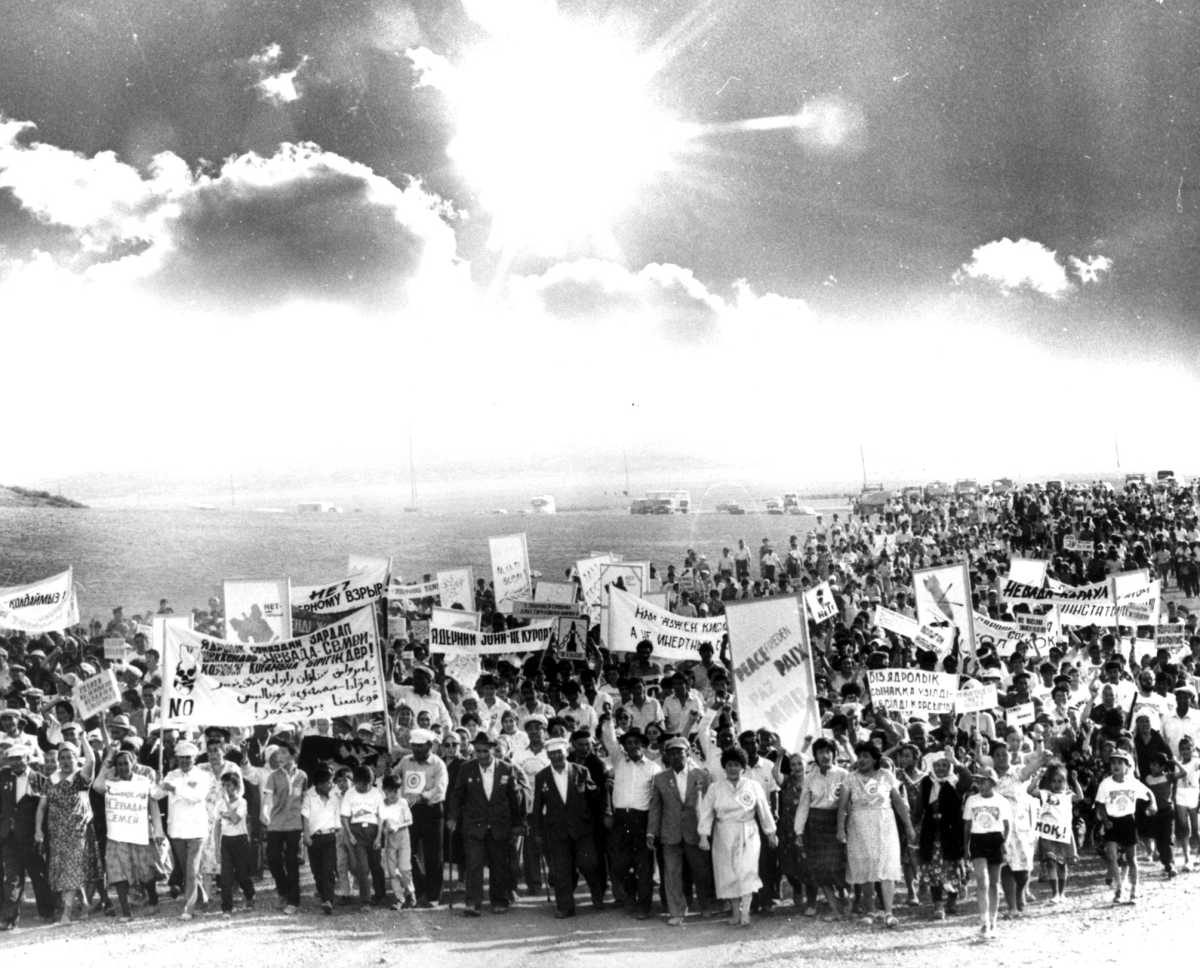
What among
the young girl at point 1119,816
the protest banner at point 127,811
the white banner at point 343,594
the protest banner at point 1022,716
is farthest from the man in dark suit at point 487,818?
the white banner at point 343,594

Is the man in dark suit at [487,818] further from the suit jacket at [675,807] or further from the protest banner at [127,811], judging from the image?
the protest banner at [127,811]

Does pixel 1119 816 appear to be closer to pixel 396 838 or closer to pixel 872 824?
pixel 872 824

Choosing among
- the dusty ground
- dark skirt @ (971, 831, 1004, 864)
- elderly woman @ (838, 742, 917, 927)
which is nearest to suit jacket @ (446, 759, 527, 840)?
the dusty ground

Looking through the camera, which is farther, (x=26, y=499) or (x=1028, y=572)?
(x=26, y=499)

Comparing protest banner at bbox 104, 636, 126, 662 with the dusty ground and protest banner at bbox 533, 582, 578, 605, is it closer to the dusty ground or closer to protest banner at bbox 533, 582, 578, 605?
protest banner at bbox 533, 582, 578, 605

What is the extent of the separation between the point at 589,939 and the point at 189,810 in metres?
3.98

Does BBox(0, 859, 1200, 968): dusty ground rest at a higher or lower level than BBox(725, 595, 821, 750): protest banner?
lower

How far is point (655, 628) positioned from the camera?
684 inches

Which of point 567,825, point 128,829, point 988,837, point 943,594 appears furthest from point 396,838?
point 943,594

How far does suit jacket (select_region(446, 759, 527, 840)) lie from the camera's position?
1114 centimetres

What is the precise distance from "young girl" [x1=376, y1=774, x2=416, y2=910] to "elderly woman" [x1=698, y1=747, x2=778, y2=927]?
2897 millimetres

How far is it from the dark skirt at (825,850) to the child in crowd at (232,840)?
5.34 m

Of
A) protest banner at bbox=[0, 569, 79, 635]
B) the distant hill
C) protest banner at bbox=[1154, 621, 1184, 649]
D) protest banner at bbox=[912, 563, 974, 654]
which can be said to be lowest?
protest banner at bbox=[1154, 621, 1184, 649]

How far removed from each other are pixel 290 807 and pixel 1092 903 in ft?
25.0
